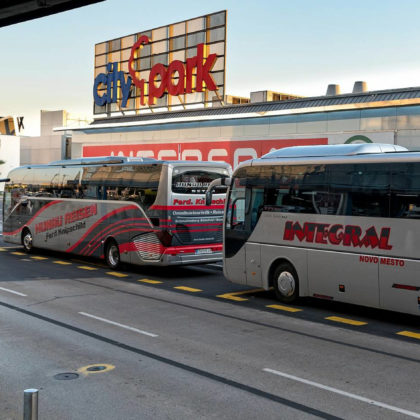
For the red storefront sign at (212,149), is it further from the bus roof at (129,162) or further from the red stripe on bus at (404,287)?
the red stripe on bus at (404,287)

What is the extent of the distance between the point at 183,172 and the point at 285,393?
1066cm

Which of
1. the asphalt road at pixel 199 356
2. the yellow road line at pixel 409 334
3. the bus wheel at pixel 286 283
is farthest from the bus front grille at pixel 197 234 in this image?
the yellow road line at pixel 409 334

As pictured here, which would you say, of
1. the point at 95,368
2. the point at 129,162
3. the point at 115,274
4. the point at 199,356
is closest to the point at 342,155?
the point at 199,356

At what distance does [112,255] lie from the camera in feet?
64.0

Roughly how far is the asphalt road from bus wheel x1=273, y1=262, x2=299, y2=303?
1.00ft

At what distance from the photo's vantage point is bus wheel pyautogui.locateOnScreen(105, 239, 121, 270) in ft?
63.3

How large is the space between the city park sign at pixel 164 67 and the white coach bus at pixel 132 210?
1505 centimetres

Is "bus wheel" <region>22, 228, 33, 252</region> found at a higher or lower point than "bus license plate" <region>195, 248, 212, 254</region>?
lower

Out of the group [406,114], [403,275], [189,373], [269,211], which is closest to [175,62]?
[406,114]

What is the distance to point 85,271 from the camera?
18984mm

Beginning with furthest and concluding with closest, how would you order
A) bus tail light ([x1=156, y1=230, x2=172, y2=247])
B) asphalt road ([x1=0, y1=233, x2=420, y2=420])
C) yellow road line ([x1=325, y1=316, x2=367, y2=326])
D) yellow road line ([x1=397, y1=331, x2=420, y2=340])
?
bus tail light ([x1=156, y1=230, x2=172, y2=247]) < yellow road line ([x1=325, y1=316, x2=367, y2=326]) < yellow road line ([x1=397, y1=331, x2=420, y2=340]) < asphalt road ([x1=0, y1=233, x2=420, y2=420])

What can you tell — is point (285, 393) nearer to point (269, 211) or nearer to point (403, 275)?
point (403, 275)

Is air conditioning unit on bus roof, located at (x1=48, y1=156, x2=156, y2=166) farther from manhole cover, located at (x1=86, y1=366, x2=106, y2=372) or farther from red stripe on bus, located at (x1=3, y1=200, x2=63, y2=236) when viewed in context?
manhole cover, located at (x1=86, y1=366, x2=106, y2=372)

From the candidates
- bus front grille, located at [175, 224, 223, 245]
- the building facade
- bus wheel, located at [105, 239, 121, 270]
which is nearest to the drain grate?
bus front grille, located at [175, 224, 223, 245]
